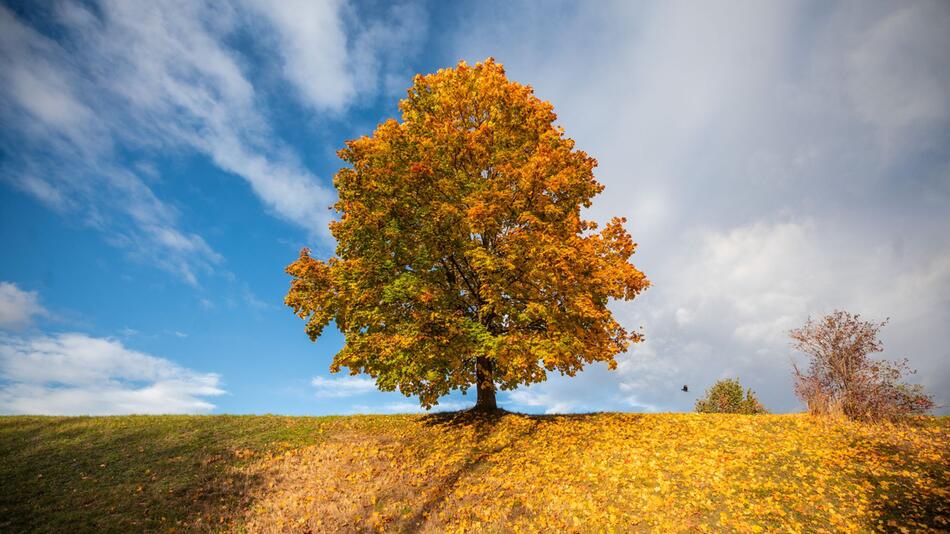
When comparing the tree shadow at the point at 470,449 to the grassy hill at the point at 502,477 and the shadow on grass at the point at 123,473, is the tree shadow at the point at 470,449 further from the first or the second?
the shadow on grass at the point at 123,473

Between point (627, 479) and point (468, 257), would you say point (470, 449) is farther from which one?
point (468, 257)

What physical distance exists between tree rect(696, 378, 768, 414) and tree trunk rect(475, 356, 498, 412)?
22984mm

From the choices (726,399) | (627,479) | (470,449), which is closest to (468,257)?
(470,449)

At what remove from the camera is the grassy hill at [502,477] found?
395 inches

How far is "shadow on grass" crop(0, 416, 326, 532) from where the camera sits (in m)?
11.9

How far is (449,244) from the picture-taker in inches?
631

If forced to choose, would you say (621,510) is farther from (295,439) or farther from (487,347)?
(295,439)

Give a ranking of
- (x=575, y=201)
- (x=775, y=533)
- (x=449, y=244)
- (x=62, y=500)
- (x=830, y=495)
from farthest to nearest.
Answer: (x=575, y=201), (x=449, y=244), (x=62, y=500), (x=830, y=495), (x=775, y=533)

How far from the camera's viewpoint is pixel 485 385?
1736 centimetres

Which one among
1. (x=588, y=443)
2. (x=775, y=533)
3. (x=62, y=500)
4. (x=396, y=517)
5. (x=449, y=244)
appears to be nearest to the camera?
(x=775, y=533)

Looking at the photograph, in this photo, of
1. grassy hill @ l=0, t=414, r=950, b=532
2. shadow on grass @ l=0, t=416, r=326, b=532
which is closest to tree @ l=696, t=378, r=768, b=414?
grassy hill @ l=0, t=414, r=950, b=532

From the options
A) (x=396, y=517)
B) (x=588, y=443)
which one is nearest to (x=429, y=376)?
(x=396, y=517)

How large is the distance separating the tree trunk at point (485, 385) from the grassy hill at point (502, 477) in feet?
2.89

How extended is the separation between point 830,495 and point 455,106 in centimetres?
1643
